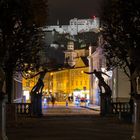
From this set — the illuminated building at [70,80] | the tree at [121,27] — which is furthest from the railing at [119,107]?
the illuminated building at [70,80]

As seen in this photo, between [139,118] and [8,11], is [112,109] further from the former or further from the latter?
[139,118]

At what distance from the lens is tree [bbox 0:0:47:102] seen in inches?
1430

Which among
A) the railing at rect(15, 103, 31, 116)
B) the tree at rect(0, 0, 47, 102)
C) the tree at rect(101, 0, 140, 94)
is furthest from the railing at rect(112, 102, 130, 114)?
the tree at rect(0, 0, 47, 102)

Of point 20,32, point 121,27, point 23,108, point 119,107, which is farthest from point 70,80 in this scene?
point 20,32

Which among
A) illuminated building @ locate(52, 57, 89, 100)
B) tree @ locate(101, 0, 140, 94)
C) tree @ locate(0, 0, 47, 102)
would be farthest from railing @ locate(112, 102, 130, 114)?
illuminated building @ locate(52, 57, 89, 100)

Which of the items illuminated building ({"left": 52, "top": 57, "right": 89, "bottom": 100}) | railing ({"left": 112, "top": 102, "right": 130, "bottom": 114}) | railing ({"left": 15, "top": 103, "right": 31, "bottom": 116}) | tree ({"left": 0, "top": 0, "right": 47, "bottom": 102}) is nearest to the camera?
tree ({"left": 0, "top": 0, "right": 47, "bottom": 102})

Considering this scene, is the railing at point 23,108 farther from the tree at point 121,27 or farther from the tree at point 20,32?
the tree at point 121,27

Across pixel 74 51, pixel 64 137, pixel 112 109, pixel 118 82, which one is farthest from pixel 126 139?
pixel 74 51

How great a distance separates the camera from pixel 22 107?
51750 millimetres

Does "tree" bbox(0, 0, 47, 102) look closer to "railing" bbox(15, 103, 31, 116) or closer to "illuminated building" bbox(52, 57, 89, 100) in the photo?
"railing" bbox(15, 103, 31, 116)

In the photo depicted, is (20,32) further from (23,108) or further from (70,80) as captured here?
(70,80)

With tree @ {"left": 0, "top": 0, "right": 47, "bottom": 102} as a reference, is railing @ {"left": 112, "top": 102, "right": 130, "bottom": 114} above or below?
below

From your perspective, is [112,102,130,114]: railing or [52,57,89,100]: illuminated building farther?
[52,57,89,100]: illuminated building

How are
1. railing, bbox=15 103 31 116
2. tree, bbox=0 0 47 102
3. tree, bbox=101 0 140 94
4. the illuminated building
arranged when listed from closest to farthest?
1. tree, bbox=101 0 140 94
2. tree, bbox=0 0 47 102
3. railing, bbox=15 103 31 116
4. the illuminated building
